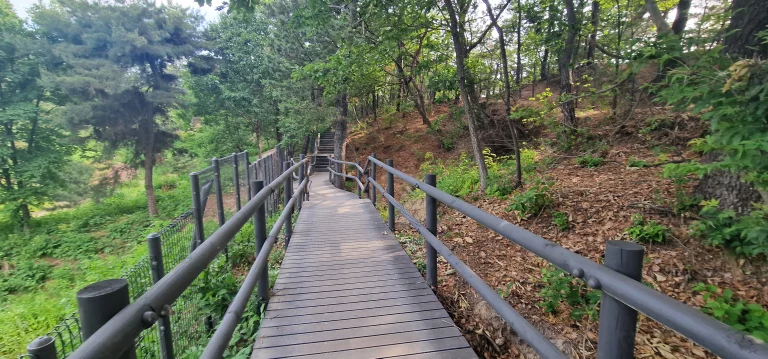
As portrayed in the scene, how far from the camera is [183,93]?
2009 cm

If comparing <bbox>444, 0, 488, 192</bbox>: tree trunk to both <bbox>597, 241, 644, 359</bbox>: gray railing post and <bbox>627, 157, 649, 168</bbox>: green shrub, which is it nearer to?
<bbox>627, 157, 649, 168</bbox>: green shrub

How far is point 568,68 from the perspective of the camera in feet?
22.5

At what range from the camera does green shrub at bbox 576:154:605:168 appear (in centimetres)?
644

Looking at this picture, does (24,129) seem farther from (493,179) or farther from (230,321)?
(230,321)

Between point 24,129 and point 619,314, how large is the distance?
25425 millimetres

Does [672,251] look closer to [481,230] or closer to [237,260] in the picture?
[481,230]

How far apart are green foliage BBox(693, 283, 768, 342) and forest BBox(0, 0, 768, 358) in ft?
0.05

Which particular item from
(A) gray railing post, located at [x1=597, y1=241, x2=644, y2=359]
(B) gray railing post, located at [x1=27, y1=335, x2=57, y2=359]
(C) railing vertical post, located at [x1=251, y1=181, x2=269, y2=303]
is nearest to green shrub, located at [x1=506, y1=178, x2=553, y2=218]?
(C) railing vertical post, located at [x1=251, y1=181, x2=269, y2=303]

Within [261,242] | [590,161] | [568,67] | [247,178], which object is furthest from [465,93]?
[261,242]

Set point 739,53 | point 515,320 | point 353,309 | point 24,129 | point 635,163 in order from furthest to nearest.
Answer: point 24,129 < point 635,163 < point 739,53 < point 353,309 < point 515,320

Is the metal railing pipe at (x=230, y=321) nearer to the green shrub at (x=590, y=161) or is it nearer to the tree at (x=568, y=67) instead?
the tree at (x=568, y=67)

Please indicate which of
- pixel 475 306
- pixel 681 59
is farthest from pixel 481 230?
pixel 681 59

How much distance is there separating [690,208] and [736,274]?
1.00 m

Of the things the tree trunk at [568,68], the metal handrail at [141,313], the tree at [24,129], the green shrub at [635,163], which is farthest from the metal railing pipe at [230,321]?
the tree at [24,129]
